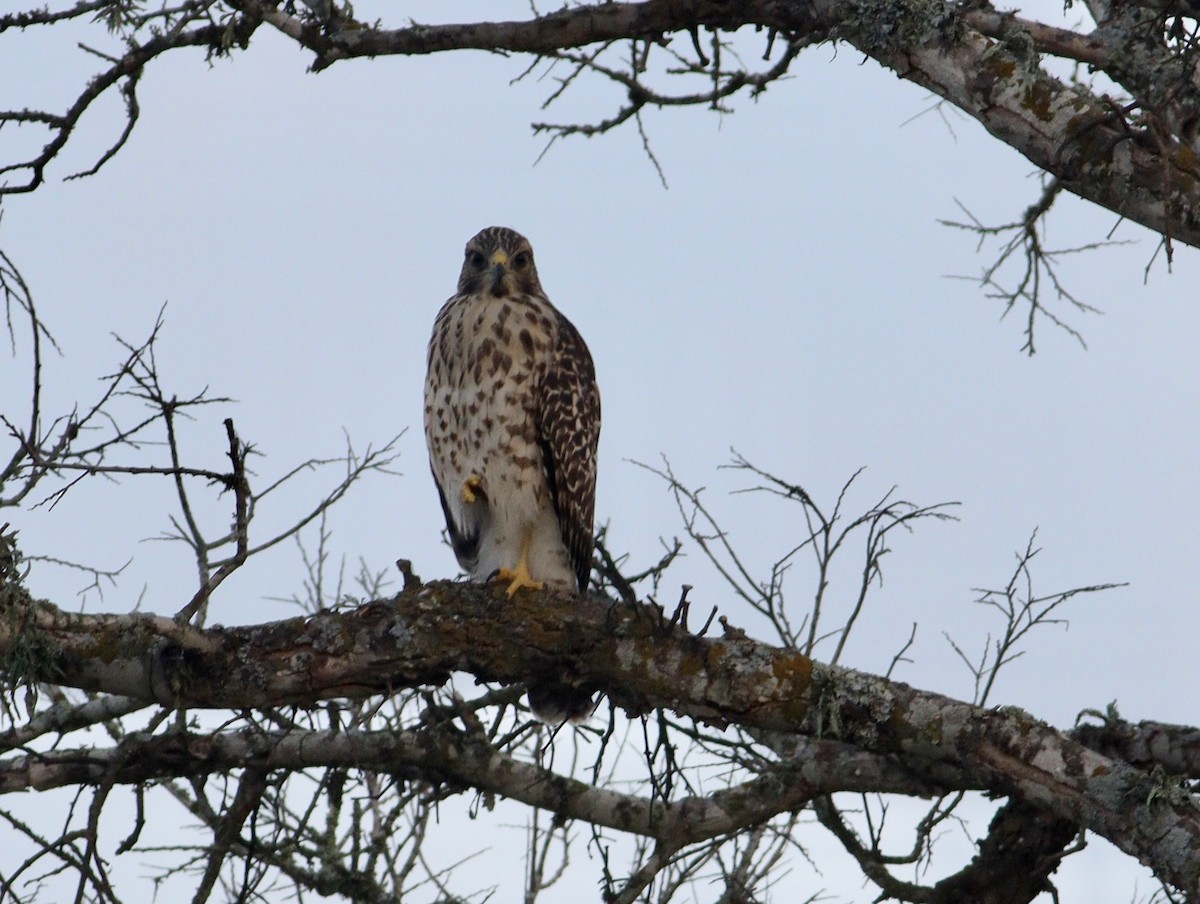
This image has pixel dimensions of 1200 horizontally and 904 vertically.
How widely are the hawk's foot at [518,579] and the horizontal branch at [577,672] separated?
0.12 metres

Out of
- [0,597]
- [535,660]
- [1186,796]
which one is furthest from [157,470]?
[1186,796]

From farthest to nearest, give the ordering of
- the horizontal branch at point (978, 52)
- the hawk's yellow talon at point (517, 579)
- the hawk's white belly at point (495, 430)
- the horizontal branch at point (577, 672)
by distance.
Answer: the hawk's white belly at point (495, 430)
the hawk's yellow talon at point (517, 579)
the horizontal branch at point (978, 52)
the horizontal branch at point (577, 672)

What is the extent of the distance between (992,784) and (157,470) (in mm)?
2159

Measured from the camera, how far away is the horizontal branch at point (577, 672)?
11.7 feet

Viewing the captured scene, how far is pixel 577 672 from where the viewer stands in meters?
3.89

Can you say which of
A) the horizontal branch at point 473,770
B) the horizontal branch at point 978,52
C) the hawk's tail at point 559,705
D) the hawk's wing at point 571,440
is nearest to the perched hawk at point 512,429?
the hawk's wing at point 571,440

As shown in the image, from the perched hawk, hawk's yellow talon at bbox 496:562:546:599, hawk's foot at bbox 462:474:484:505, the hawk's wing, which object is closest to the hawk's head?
the perched hawk

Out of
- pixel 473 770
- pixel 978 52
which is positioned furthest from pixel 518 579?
pixel 978 52

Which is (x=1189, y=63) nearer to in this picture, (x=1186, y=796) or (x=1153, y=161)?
(x=1153, y=161)

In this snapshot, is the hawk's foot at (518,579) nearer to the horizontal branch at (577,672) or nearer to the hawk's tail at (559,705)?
the horizontal branch at (577,672)

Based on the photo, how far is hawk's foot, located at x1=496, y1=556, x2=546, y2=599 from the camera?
3989mm

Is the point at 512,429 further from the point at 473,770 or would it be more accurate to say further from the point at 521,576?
the point at 473,770

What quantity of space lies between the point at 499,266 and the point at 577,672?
76.1 inches

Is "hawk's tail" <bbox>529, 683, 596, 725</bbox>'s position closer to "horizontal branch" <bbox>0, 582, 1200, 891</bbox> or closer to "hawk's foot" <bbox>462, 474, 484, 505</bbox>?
"horizontal branch" <bbox>0, 582, 1200, 891</bbox>
